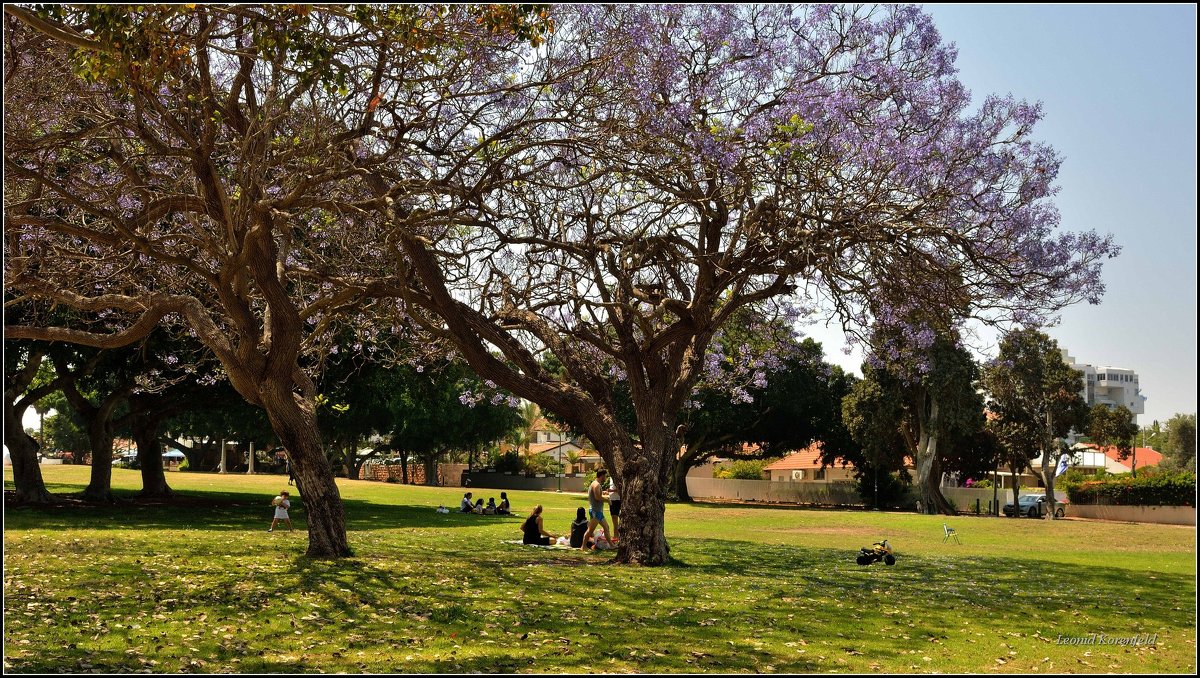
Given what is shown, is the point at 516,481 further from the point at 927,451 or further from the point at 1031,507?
the point at 1031,507

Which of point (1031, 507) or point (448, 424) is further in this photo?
point (448, 424)

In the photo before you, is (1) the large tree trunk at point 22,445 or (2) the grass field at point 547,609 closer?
(2) the grass field at point 547,609

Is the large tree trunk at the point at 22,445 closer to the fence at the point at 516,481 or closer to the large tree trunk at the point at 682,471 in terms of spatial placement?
the large tree trunk at the point at 682,471

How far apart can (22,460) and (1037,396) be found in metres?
39.1

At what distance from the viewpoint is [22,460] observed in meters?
26.9

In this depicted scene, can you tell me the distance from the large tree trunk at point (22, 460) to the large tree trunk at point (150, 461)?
482cm

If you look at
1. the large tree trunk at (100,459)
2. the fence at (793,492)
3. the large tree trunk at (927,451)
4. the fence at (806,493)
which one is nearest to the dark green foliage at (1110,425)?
the large tree trunk at (927,451)

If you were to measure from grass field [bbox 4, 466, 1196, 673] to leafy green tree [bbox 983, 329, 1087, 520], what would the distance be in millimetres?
26436

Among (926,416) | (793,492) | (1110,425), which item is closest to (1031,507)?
(1110,425)

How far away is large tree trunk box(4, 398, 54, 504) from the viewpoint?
26609mm

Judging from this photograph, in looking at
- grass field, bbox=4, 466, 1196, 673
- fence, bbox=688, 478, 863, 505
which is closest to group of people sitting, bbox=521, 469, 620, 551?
grass field, bbox=4, 466, 1196, 673

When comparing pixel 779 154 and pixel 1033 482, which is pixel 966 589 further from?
pixel 1033 482

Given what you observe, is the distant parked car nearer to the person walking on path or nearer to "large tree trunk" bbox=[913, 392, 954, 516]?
"large tree trunk" bbox=[913, 392, 954, 516]

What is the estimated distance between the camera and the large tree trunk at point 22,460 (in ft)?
87.3
